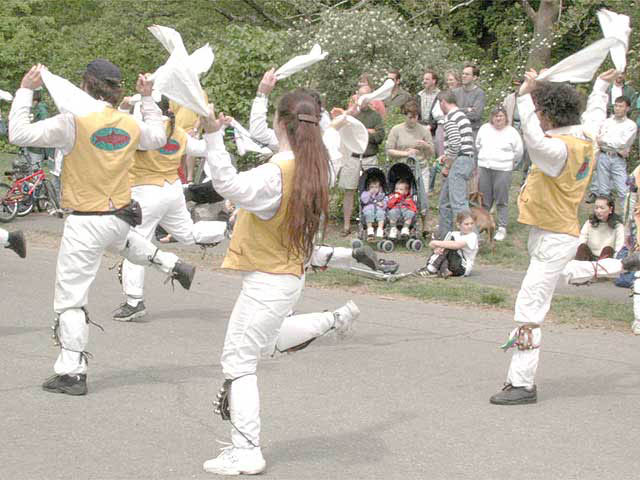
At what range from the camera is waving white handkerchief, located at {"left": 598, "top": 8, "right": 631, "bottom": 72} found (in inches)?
267

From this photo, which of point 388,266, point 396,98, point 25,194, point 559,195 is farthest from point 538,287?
point 25,194

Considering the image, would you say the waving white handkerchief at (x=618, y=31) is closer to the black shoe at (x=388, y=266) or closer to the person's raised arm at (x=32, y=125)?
the person's raised arm at (x=32, y=125)

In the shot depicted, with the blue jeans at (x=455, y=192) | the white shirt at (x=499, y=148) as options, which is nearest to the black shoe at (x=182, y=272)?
the blue jeans at (x=455, y=192)

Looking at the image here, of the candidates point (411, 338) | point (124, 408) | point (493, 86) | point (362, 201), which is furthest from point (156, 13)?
point (124, 408)

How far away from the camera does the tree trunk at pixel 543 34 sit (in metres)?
22.1

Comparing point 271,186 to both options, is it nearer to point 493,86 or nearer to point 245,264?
point 245,264

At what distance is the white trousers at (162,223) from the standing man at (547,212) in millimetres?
3317

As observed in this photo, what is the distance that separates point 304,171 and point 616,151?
370 inches

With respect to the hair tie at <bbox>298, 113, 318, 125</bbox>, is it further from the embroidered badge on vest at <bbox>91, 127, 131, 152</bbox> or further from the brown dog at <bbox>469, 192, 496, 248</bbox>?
the brown dog at <bbox>469, 192, 496, 248</bbox>

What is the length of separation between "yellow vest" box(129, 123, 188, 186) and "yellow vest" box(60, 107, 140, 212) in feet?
6.69

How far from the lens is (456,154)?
13.1 metres

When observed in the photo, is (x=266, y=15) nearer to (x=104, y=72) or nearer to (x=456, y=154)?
(x=456, y=154)

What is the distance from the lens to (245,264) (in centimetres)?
546

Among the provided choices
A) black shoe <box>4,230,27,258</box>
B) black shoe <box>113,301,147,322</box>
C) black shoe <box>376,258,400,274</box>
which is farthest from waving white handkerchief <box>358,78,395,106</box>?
black shoe <box>376,258,400,274</box>
